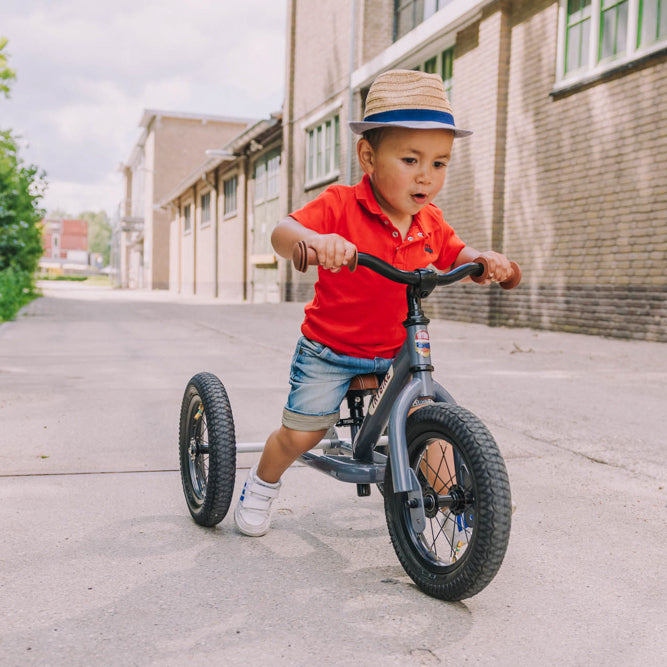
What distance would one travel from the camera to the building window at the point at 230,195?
30.7m

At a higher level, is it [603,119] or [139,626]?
[603,119]

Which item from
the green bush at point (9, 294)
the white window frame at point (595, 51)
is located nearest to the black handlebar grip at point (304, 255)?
the white window frame at point (595, 51)

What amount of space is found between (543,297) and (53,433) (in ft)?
28.8

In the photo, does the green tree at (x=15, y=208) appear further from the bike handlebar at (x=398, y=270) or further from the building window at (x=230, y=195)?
the bike handlebar at (x=398, y=270)

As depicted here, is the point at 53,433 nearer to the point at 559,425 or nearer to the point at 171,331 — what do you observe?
the point at 559,425

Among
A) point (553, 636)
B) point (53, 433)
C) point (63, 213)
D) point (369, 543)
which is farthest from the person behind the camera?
point (63, 213)

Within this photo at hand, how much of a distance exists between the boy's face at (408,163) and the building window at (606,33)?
8.52m

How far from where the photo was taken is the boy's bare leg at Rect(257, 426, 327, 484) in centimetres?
255

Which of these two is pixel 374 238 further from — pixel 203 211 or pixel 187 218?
pixel 187 218

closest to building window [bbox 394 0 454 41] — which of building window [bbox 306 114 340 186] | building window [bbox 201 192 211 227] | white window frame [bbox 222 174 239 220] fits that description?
building window [bbox 306 114 340 186]

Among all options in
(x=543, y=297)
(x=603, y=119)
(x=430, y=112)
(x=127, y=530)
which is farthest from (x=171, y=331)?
(x=430, y=112)

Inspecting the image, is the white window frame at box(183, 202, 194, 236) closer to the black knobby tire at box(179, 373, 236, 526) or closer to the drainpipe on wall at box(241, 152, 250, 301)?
the drainpipe on wall at box(241, 152, 250, 301)

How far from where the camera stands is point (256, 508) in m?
2.71

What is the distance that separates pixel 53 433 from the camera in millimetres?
4340
